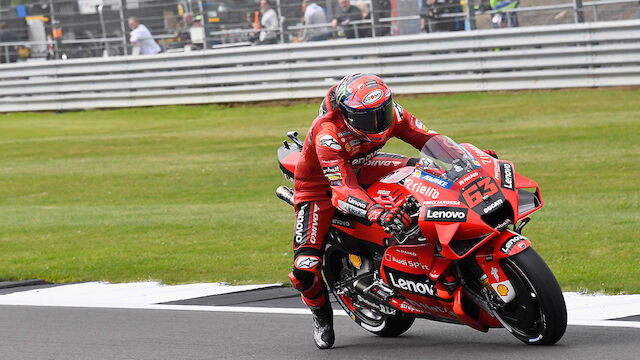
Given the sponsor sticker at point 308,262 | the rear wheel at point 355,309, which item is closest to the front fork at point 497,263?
the rear wheel at point 355,309

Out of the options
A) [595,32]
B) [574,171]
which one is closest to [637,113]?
[595,32]

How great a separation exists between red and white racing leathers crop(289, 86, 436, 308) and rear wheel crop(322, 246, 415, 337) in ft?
0.32

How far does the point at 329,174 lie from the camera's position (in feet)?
21.1

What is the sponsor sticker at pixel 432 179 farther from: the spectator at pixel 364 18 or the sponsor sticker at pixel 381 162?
the spectator at pixel 364 18

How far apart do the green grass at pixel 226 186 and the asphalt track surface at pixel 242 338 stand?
135 centimetres

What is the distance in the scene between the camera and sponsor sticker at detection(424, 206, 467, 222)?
18.8ft

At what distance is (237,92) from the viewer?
2662 centimetres

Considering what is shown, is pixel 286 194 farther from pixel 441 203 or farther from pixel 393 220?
pixel 441 203

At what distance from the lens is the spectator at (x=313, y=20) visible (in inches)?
973

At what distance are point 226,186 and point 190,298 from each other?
7.11 m

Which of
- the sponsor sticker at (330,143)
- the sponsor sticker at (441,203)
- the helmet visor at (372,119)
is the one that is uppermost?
the helmet visor at (372,119)

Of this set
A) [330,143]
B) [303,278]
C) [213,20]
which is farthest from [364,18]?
[330,143]

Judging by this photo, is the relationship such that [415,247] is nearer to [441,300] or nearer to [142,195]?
[441,300]

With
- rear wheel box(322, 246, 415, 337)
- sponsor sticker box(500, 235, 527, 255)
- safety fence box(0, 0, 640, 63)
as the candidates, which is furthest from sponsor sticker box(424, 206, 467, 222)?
safety fence box(0, 0, 640, 63)
